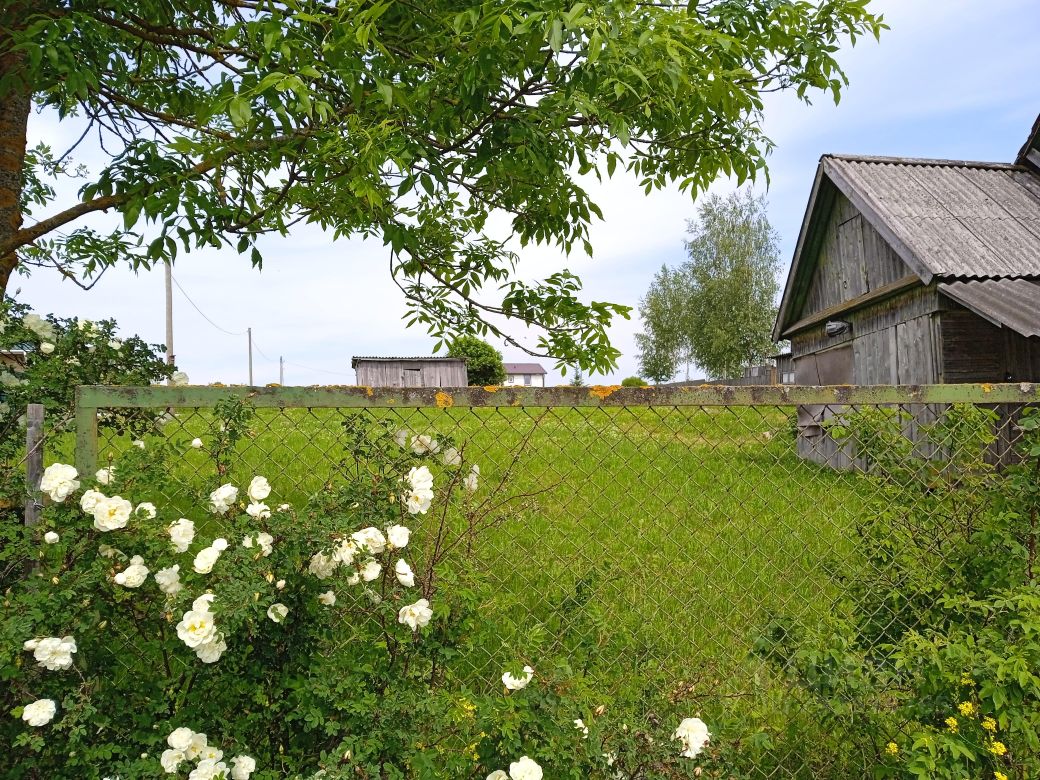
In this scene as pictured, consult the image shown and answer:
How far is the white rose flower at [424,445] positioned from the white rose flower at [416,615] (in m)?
0.46

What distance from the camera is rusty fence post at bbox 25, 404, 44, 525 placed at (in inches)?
84.9

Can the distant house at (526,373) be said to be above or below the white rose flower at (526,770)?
above

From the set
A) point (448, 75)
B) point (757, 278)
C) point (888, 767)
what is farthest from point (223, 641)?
point (757, 278)

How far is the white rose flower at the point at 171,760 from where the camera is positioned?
1843mm

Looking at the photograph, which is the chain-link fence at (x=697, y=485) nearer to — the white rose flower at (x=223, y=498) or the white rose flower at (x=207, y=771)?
the white rose flower at (x=223, y=498)

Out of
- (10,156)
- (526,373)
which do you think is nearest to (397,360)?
(10,156)

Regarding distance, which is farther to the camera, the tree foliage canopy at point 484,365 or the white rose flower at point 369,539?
the tree foliage canopy at point 484,365

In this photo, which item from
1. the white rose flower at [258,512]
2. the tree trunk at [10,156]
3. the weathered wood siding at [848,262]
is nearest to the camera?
the white rose flower at [258,512]

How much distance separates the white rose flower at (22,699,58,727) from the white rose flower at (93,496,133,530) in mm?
467

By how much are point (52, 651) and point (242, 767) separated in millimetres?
588

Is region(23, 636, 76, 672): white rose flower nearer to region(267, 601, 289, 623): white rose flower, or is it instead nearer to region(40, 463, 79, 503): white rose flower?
region(40, 463, 79, 503): white rose flower

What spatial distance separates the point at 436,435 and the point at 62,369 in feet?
5.62

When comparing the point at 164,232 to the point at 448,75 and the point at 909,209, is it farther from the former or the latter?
the point at 909,209

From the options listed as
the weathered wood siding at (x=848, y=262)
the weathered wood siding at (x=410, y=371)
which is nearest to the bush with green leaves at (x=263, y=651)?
the weathered wood siding at (x=848, y=262)
